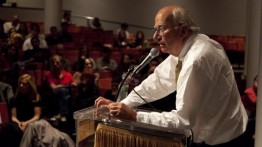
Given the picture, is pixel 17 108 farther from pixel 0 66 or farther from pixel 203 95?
pixel 203 95

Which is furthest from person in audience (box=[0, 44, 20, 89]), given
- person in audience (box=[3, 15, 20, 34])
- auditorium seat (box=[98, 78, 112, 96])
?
person in audience (box=[3, 15, 20, 34])

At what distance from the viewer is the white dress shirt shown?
190 centimetres

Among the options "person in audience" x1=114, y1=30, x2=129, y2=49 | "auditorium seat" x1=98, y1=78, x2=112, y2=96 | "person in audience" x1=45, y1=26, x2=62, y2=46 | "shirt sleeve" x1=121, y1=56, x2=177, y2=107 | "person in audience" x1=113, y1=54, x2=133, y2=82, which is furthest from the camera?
"person in audience" x1=114, y1=30, x2=129, y2=49

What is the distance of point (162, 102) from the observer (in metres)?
3.93

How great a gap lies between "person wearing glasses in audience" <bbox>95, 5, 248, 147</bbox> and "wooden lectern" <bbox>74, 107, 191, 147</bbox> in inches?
1.7

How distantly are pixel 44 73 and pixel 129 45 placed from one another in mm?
4651

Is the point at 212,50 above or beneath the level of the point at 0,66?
above

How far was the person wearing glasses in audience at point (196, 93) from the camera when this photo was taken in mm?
1900

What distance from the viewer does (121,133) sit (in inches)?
75.0

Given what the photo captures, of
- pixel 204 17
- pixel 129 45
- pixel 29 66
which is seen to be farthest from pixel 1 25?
pixel 204 17

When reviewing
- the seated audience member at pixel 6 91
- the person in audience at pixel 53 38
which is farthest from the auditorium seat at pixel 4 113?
the person in audience at pixel 53 38

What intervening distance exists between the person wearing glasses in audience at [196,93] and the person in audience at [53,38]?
848cm

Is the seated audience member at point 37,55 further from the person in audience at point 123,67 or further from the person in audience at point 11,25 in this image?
the person in audience at point 11,25

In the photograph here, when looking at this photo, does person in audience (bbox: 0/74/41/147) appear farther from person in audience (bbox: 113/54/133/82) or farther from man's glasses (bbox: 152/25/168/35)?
man's glasses (bbox: 152/25/168/35)
